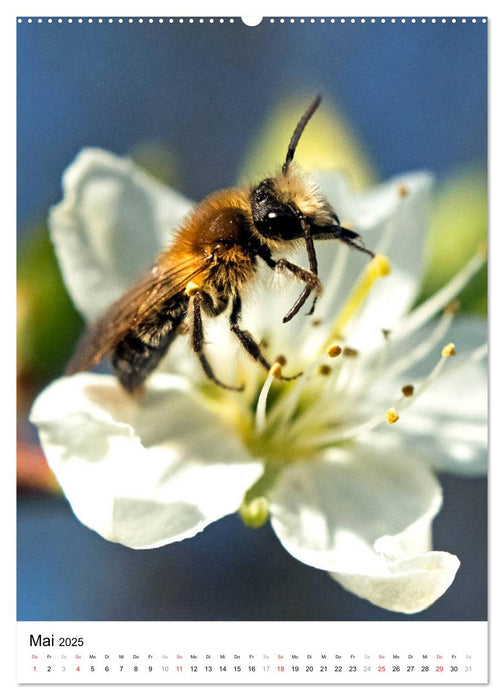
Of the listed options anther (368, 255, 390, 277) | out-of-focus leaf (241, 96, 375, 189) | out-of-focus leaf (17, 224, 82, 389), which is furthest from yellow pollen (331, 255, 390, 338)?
out-of-focus leaf (17, 224, 82, 389)

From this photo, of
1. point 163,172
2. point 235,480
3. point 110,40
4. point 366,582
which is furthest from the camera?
point 163,172

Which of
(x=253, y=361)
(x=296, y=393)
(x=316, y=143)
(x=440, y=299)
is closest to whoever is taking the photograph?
(x=253, y=361)

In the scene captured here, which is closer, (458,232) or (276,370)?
(276,370)

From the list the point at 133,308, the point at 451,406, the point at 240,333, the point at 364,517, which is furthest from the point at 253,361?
the point at 451,406

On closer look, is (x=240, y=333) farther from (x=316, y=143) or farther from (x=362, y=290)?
(x=316, y=143)
